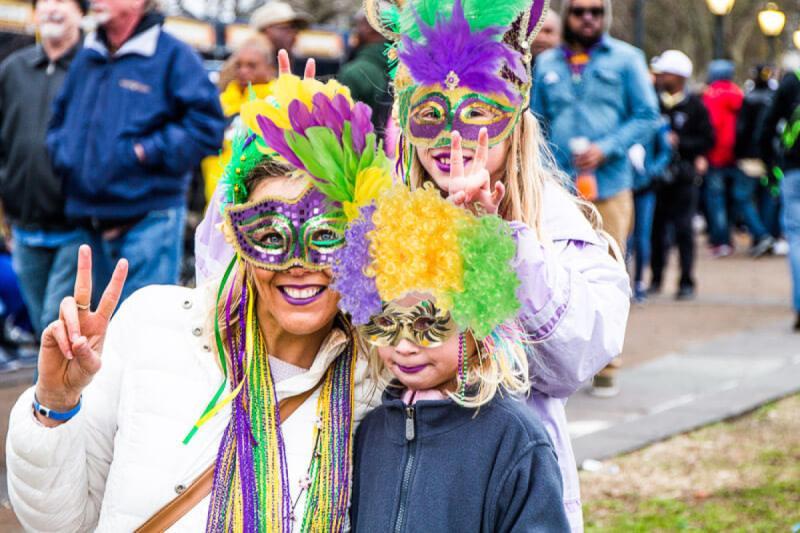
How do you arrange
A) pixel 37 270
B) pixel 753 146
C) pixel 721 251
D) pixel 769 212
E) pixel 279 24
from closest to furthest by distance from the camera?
pixel 37 270
pixel 279 24
pixel 753 146
pixel 769 212
pixel 721 251

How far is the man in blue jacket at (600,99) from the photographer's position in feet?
20.1

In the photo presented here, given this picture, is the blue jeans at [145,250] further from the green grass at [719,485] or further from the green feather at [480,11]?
the green feather at [480,11]

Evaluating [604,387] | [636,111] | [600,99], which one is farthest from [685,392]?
[600,99]

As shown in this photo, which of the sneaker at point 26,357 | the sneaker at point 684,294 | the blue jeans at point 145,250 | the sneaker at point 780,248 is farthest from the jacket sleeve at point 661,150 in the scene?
the blue jeans at point 145,250

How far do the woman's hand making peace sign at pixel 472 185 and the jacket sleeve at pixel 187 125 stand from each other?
2.92 metres

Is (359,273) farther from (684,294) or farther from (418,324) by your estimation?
(684,294)

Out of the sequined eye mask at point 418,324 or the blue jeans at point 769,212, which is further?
the blue jeans at point 769,212

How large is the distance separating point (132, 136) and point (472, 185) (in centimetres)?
308

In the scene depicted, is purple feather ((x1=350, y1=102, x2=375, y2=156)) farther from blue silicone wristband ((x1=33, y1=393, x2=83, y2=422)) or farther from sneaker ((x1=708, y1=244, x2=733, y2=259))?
sneaker ((x1=708, y1=244, x2=733, y2=259))

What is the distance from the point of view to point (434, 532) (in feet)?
7.38

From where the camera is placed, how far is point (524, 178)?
103 inches

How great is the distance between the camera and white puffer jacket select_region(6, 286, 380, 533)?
Result: 7.93 feet

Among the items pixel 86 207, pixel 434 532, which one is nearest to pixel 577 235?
pixel 434 532

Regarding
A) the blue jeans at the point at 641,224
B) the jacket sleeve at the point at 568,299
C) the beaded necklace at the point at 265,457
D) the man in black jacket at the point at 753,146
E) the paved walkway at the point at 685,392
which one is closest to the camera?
the jacket sleeve at the point at 568,299
